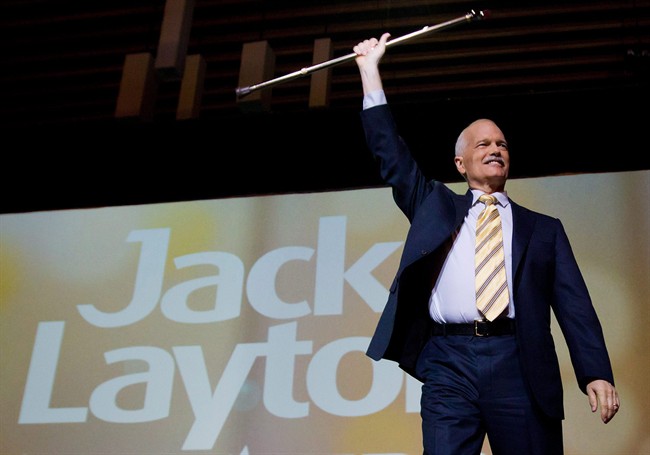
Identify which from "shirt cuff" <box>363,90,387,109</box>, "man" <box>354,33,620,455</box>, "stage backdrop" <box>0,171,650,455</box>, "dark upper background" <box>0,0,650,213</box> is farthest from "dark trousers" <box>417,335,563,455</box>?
"dark upper background" <box>0,0,650,213</box>

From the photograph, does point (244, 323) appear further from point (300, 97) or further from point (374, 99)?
point (300, 97)

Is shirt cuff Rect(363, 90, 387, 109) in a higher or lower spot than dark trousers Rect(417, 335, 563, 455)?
higher

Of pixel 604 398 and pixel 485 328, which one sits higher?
pixel 485 328

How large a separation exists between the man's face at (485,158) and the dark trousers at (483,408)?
462 millimetres

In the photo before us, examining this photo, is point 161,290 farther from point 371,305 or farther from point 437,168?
point 437,168

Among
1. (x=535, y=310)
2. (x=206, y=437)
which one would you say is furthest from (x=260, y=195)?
(x=535, y=310)

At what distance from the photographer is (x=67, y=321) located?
3.75 m

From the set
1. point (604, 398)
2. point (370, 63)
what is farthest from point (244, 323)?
point (604, 398)

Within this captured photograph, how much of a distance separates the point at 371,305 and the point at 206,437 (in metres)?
0.82

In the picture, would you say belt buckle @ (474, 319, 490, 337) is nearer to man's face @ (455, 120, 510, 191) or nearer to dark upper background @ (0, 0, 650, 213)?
man's face @ (455, 120, 510, 191)

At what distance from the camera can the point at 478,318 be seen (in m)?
2.05

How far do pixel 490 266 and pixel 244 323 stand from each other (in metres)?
1.67

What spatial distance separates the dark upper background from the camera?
3.98 meters

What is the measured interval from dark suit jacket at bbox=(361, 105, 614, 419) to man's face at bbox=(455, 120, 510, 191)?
6 cm
